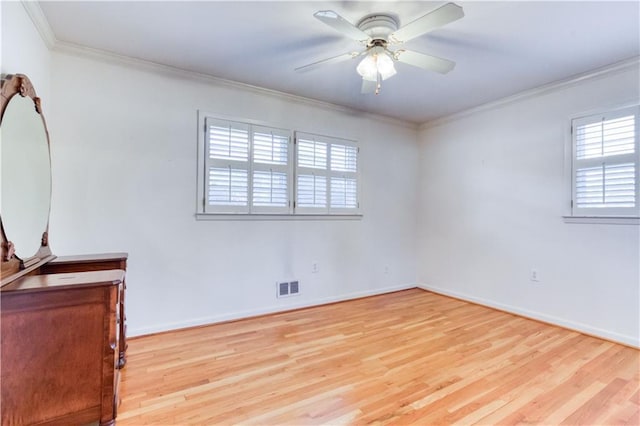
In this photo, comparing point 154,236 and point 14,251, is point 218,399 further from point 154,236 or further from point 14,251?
point 154,236

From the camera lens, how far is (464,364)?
7.67 feet

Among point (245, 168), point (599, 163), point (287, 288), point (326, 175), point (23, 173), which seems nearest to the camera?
point (23, 173)

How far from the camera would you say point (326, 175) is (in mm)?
3889

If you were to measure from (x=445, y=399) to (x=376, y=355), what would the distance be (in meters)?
0.66

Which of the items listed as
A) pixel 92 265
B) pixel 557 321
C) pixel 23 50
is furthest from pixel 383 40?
pixel 557 321

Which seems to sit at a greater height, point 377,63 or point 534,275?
point 377,63

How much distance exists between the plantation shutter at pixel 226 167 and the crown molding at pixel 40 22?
4.14ft

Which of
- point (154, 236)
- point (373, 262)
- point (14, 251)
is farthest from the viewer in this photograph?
point (373, 262)

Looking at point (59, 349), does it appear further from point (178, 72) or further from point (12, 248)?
point (178, 72)

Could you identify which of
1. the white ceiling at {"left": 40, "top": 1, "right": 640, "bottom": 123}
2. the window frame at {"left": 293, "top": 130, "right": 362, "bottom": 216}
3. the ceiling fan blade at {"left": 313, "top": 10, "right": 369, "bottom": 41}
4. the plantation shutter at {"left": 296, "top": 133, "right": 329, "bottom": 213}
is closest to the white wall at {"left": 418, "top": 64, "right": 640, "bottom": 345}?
the white ceiling at {"left": 40, "top": 1, "right": 640, "bottom": 123}

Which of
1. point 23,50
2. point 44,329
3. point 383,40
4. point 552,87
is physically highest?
point 552,87

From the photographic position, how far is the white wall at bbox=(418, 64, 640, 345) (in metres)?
2.86

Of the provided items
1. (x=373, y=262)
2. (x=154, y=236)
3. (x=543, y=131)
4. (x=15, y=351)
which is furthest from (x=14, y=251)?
(x=543, y=131)

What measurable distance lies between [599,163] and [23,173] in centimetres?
449
